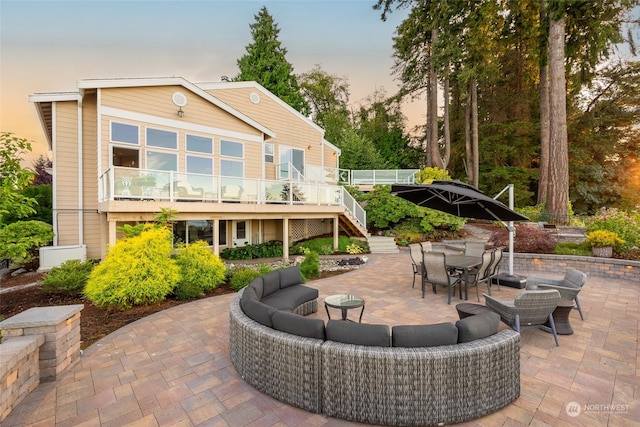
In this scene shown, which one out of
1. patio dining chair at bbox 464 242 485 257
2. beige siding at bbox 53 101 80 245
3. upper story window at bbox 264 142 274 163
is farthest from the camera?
upper story window at bbox 264 142 274 163

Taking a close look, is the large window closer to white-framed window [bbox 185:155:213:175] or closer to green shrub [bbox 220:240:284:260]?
green shrub [bbox 220:240:284:260]

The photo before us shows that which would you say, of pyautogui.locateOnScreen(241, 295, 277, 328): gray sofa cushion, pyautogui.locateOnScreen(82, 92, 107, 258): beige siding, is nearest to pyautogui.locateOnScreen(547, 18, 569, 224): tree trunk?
pyautogui.locateOnScreen(241, 295, 277, 328): gray sofa cushion

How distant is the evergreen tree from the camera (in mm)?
23672

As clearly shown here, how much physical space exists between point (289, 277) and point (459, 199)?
14.0 feet

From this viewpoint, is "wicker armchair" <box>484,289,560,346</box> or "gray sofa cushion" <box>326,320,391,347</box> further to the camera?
"wicker armchair" <box>484,289,560,346</box>

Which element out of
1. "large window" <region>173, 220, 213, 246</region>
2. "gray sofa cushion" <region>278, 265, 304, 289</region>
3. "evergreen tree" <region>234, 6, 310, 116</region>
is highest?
"evergreen tree" <region>234, 6, 310, 116</region>

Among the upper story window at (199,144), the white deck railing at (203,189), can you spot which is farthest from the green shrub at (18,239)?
the upper story window at (199,144)

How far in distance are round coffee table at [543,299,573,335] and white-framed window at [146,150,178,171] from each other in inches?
447

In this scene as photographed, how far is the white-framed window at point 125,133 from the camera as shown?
364 inches

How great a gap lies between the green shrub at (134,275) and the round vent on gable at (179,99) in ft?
21.3

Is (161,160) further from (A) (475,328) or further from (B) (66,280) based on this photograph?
(A) (475,328)

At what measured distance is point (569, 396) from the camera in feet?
9.62

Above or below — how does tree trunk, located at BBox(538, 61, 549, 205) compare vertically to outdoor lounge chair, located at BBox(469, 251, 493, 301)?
above

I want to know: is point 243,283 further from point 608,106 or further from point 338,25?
point 608,106
